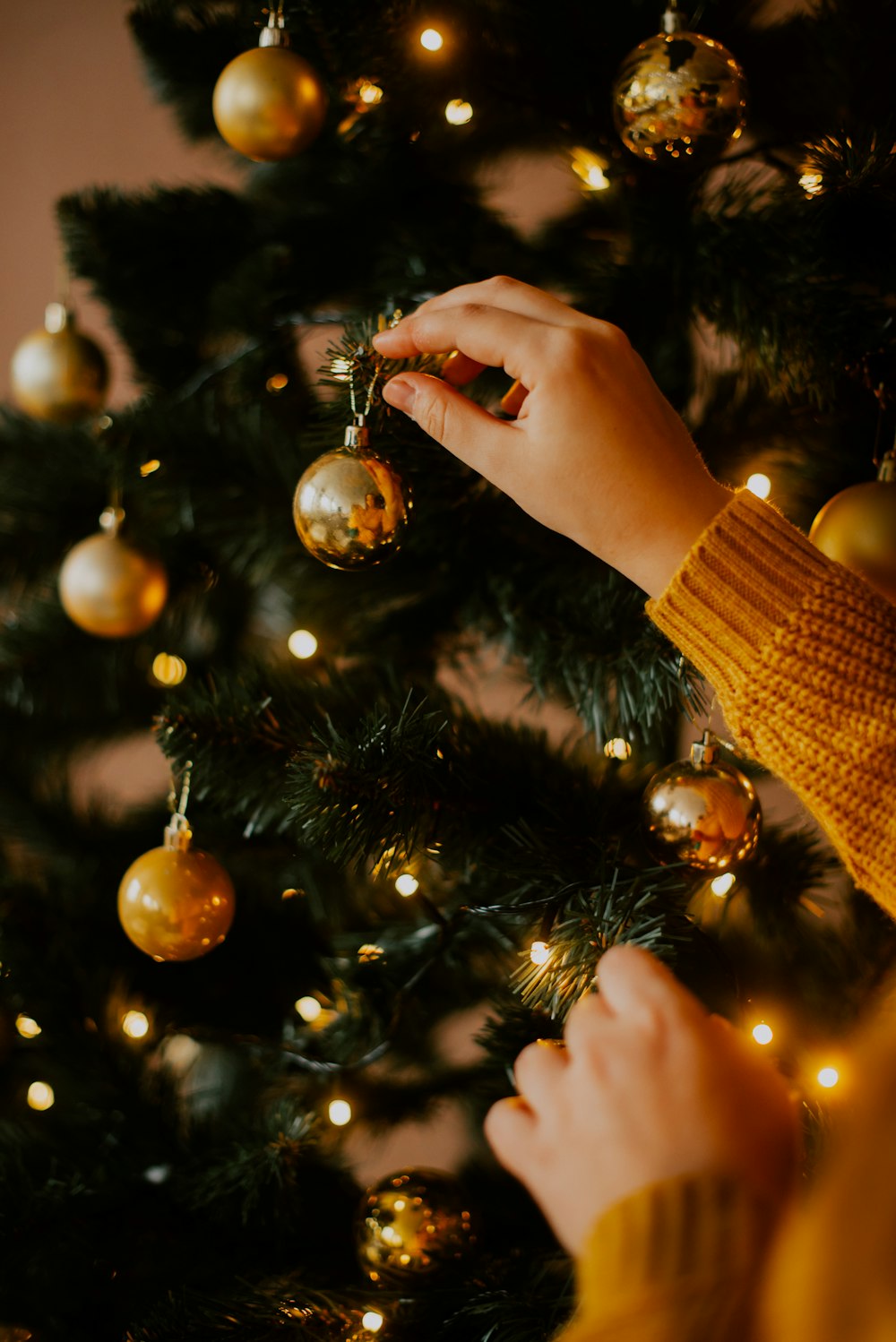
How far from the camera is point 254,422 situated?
64cm

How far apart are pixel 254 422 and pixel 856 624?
0.40 m

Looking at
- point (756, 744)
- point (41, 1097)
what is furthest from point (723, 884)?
point (41, 1097)

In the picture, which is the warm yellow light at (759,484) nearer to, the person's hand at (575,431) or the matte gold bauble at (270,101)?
the person's hand at (575,431)

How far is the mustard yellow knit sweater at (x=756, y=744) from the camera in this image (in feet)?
0.87

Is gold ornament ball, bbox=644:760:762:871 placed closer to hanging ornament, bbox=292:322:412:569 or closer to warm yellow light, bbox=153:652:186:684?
hanging ornament, bbox=292:322:412:569

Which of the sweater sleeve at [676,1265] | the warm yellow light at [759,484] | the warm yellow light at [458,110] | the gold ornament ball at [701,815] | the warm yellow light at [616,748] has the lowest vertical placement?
the warm yellow light at [616,748]

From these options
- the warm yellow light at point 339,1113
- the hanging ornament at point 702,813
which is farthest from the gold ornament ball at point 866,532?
the warm yellow light at point 339,1113

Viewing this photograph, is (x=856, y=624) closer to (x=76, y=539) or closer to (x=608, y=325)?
(x=608, y=325)

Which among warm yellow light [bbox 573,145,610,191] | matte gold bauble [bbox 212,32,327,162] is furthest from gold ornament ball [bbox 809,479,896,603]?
matte gold bauble [bbox 212,32,327,162]

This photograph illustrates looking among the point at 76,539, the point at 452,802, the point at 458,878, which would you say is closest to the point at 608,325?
the point at 452,802

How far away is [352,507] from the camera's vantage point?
0.46m

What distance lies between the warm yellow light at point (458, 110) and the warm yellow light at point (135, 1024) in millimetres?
609

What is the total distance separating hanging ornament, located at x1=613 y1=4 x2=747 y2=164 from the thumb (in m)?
0.17

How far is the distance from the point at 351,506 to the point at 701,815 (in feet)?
0.77
